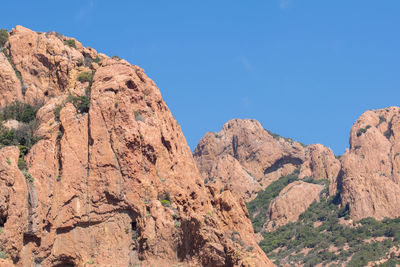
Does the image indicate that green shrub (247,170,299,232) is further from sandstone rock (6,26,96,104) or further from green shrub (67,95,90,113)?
green shrub (67,95,90,113)

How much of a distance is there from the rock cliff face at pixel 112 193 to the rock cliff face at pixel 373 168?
46.6 m

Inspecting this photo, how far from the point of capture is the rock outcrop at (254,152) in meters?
120

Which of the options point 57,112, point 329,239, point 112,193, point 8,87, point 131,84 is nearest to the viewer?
point 112,193

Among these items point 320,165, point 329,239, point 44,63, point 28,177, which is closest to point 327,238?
point 329,239

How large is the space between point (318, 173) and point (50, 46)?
71.4 metres

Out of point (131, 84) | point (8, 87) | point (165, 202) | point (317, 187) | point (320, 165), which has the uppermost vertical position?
point (320, 165)

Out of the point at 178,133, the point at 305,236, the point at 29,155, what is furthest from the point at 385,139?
the point at 29,155

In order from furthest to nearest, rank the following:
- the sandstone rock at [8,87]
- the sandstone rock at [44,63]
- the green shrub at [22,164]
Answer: the sandstone rock at [44,63]
the sandstone rock at [8,87]
the green shrub at [22,164]

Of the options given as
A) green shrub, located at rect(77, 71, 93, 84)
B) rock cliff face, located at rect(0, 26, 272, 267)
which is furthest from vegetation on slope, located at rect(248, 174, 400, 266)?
green shrub, located at rect(77, 71, 93, 84)

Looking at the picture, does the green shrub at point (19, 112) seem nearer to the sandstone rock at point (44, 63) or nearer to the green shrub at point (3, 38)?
the sandstone rock at point (44, 63)

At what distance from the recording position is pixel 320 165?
112 meters

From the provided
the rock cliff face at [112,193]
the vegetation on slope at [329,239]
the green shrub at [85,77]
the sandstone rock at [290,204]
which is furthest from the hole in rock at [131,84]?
the sandstone rock at [290,204]

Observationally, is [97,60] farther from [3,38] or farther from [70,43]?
[3,38]

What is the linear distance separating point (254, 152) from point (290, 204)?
2266 cm
